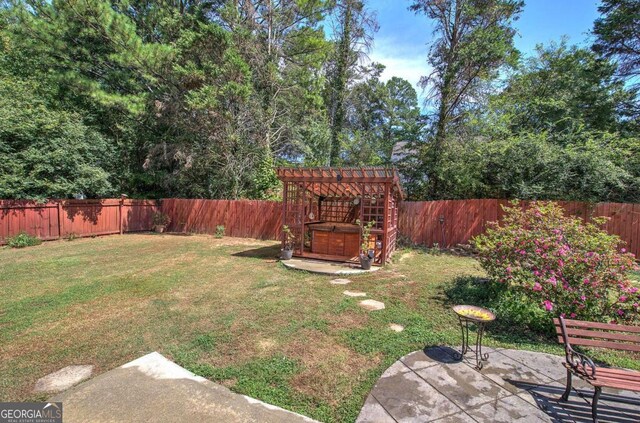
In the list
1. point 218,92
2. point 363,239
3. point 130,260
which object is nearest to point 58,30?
point 218,92

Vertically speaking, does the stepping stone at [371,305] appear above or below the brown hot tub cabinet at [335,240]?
below

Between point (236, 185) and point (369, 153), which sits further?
point (369, 153)

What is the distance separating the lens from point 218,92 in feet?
42.3

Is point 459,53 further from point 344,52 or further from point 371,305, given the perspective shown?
point 371,305

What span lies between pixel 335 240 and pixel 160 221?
9.92 meters

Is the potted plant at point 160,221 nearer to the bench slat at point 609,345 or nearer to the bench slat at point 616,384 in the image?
the bench slat at point 609,345

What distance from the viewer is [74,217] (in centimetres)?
1141

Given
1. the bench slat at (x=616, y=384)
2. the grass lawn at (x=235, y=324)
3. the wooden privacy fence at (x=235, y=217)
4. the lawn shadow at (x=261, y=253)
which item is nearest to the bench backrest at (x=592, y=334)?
the bench slat at (x=616, y=384)

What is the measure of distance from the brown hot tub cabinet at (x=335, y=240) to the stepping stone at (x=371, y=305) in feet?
10.7

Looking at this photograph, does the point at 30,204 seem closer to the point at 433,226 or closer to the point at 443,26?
the point at 433,226

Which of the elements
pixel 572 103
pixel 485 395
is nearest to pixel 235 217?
pixel 485 395

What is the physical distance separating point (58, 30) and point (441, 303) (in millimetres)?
16851

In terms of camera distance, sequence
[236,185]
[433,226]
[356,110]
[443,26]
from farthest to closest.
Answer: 1. [356,110]
2. [236,185]
3. [443,26]
4. [433,226]

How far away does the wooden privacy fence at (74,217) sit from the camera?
9.73 meters
